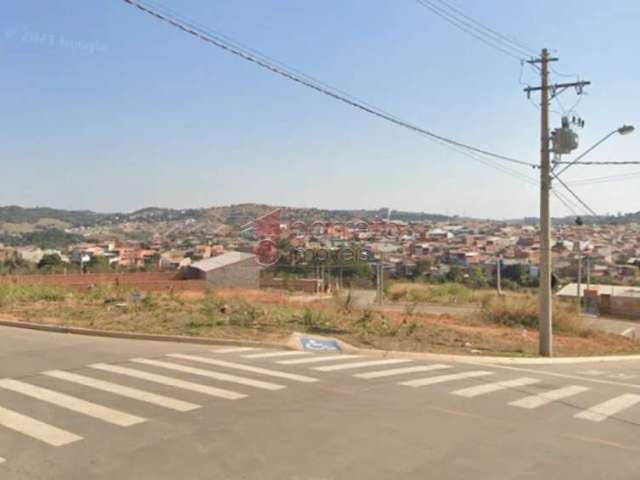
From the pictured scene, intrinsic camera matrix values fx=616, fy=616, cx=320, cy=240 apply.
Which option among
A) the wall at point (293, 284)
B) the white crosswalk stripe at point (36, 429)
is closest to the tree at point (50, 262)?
the wall at point (293, 284)

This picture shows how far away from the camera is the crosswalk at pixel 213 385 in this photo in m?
7.57

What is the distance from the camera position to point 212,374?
1034 cm

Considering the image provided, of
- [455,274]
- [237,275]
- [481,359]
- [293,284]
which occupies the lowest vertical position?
[455,274]

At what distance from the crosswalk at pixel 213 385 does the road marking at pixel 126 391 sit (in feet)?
0.04

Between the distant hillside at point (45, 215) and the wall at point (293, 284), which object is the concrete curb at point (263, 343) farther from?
the distant hillside at point (45, 215)

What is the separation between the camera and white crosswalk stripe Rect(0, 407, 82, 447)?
6.54 meters

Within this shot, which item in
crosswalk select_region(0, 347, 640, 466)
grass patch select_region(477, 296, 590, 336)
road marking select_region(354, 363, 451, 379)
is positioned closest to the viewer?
crosswalk select_region(0, 347, 640, 466)

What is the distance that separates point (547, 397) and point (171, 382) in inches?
235

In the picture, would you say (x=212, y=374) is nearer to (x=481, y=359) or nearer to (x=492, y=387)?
(x=492, y=387)

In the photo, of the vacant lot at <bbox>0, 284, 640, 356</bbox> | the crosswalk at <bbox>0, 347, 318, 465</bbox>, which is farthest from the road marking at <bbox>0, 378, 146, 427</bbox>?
Result: the vacant lot at <bbox>0, 284, 640, 356</bbox>

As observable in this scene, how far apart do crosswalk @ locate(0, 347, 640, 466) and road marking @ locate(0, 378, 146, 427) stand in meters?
0.01

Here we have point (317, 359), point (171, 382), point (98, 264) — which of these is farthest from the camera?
point (98, 264)

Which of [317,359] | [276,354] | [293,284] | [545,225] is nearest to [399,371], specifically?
[317,359]

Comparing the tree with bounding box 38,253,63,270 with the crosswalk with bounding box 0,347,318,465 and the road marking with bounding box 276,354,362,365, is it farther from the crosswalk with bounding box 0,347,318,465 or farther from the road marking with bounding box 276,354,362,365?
the crosswalk with bounding box 0,347,318,465
